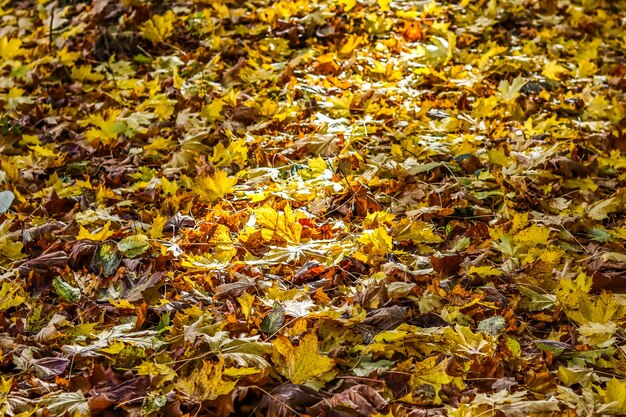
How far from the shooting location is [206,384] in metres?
1.92

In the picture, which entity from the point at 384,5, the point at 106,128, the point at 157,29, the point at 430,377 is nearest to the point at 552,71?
the point at 384,5

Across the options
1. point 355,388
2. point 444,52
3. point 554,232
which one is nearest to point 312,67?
point 444,52

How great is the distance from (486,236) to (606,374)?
755mm

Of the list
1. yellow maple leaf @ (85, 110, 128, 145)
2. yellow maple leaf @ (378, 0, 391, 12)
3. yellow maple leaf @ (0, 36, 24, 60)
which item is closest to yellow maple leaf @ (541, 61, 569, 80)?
yellow maple leaf @ (378, 0, 391, 12)

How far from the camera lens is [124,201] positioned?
2.93 meters

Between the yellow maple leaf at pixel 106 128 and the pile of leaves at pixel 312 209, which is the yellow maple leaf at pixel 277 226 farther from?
the yellow maple leaf at pixel 106 128

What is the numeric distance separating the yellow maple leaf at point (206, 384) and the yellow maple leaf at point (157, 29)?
2762 mm

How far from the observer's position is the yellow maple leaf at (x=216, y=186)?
9.43 ft

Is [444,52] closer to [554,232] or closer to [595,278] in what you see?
[554,232]

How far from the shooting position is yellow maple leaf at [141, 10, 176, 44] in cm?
422

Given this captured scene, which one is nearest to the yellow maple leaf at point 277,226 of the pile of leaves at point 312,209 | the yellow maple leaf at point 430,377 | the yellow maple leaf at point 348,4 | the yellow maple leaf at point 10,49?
the pile of leaves at point 312,209

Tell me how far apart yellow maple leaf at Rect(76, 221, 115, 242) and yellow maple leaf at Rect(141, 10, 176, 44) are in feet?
6.35

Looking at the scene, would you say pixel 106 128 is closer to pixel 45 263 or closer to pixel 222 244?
pixel 45 263

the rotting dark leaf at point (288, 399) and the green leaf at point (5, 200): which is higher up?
the green leaf at point (5, 200)
